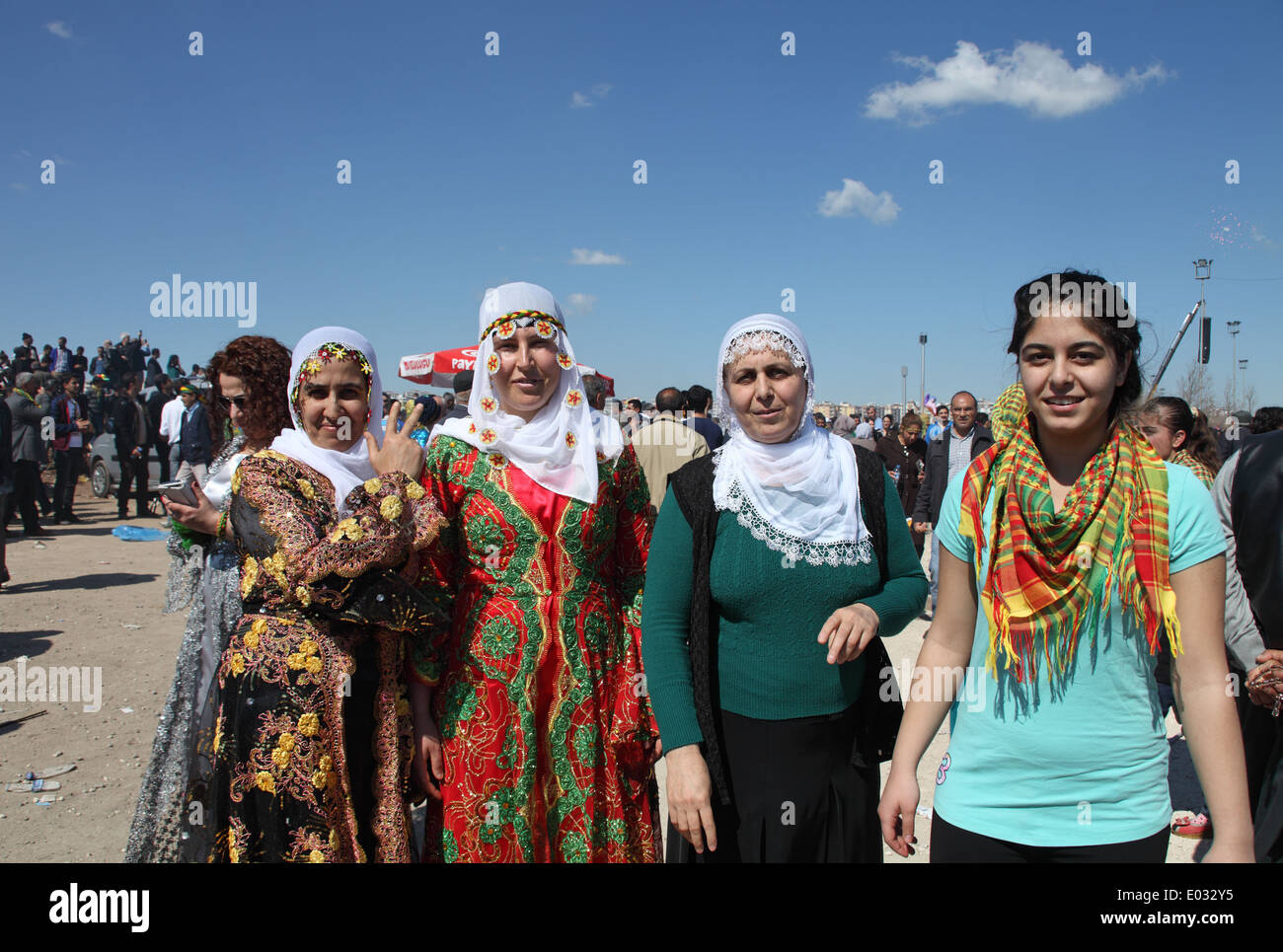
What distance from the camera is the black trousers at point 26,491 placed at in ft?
35.2

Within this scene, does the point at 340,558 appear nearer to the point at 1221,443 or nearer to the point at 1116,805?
the point at 1116,805

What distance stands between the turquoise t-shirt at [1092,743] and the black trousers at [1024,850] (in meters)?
0.02

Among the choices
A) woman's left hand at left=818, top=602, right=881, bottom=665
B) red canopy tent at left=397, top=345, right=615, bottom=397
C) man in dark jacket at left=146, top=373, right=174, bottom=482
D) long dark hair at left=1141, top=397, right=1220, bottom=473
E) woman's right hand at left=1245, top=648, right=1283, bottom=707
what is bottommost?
woman's right hand at left=1245, top=648, right=1283, bottom=707

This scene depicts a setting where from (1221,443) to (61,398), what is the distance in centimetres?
1639

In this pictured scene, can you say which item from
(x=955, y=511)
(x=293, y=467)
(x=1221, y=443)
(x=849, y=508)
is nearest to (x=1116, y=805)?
(x=955, y=511)

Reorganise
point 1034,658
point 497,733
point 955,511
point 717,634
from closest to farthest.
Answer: point 1034,658 < point 955,511 < point 717,634 < point 497,733

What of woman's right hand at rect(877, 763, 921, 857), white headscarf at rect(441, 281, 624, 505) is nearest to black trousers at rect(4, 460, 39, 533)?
white headscarf at rect(441, 281, 624, 505)

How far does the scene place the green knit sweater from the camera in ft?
6.38

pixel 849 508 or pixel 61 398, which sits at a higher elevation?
pixel 61 398

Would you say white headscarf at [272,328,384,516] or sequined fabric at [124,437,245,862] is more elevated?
white headscarf at [272,328,384,516]

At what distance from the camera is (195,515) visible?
244 centimetres

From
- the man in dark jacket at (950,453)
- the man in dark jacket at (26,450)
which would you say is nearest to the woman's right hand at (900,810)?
the man in dark jacket at (950,453)

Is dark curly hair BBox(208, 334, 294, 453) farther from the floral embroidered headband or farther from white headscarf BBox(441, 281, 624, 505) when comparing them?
white headscarf BBox(441, 281, 624, 505)
